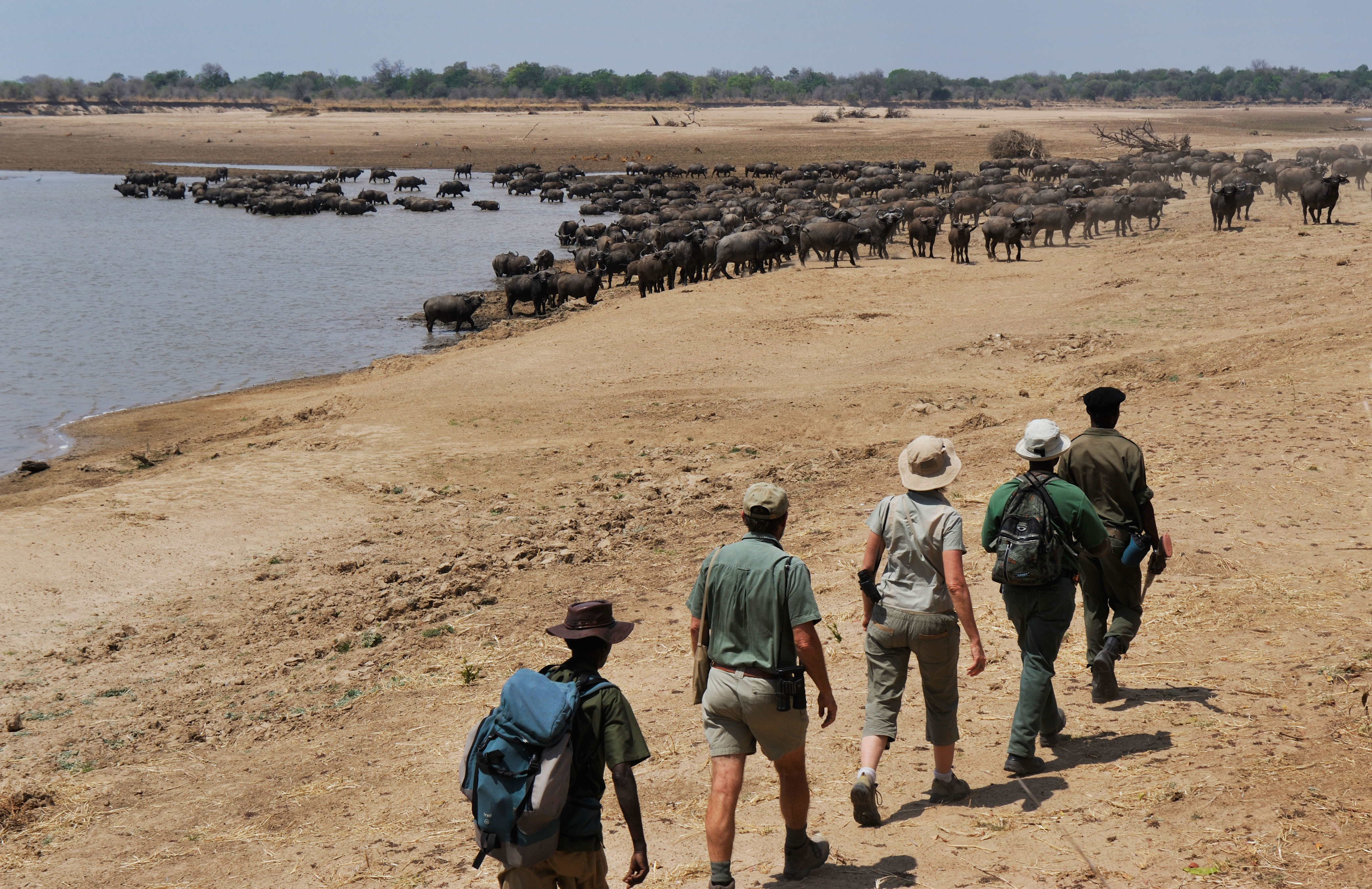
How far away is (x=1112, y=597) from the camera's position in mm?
7000

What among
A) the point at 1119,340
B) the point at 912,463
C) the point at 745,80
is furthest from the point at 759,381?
the point at 745,80

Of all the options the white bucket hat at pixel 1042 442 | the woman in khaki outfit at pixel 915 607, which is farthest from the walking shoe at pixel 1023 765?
the white bucket hat at pixel 1042 442

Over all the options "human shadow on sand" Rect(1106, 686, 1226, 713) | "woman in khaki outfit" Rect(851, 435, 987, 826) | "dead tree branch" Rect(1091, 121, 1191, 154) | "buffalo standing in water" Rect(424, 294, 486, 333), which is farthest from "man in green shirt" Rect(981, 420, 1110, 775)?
"dead tree branch" Rect(1091, 121, 1191, 154)

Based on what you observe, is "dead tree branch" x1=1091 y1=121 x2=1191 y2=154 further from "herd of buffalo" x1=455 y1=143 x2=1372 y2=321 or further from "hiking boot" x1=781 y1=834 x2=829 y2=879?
"hiking boot" x1=781 y1=834 x2=829 y2=879

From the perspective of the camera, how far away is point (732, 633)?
200 inches

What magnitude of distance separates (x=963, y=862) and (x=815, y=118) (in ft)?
346

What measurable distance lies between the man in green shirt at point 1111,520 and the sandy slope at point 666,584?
469 millimetres

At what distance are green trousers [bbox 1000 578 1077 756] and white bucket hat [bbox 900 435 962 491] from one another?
0.88 m

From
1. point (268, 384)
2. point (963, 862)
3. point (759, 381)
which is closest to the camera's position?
point (963, 862)

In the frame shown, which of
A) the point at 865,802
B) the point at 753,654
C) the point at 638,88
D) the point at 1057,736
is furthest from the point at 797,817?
the point at 638,88

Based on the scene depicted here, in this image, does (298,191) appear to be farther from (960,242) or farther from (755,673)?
(755,673)

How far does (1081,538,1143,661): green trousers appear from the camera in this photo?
688 cm

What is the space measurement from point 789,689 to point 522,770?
1.48 m

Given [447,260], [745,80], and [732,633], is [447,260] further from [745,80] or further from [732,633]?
[745,80]
